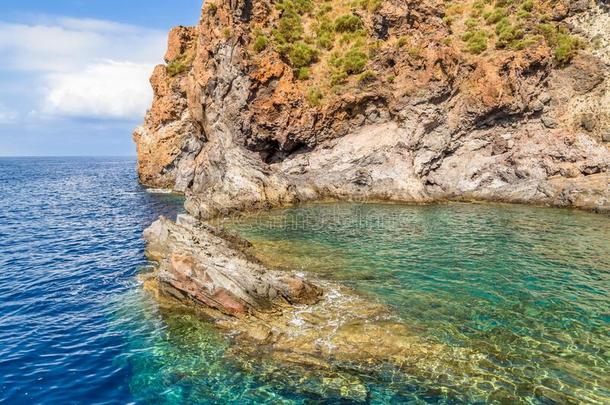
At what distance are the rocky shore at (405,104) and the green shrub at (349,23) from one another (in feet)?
0.61

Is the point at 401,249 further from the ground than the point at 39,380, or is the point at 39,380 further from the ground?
the point at 401,249

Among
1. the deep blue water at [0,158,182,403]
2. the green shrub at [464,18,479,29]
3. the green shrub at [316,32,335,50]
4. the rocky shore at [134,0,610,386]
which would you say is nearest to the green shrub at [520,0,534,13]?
the rocky shore at [134,0,610,386]

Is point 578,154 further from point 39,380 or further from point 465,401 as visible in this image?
point 39,380

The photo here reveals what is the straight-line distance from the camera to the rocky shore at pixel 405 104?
41.9 meters

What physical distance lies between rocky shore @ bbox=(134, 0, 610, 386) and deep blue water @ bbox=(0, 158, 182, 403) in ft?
32.3

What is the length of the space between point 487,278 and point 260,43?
39.8m

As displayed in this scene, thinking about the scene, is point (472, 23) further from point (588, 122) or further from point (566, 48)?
point (588, 122)

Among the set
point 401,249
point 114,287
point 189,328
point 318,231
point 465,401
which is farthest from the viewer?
point 318,231

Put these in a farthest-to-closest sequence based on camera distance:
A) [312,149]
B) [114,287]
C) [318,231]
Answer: [312,149] → [318,231] → [114,287]

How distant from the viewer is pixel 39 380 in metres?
12.6

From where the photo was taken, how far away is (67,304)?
18719 mm

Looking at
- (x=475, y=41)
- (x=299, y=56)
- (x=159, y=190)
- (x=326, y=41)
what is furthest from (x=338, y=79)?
(x=159, y=190)

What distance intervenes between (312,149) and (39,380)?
39120mm

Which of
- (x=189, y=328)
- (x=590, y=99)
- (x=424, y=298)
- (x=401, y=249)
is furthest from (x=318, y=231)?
(x=590, y=99)
